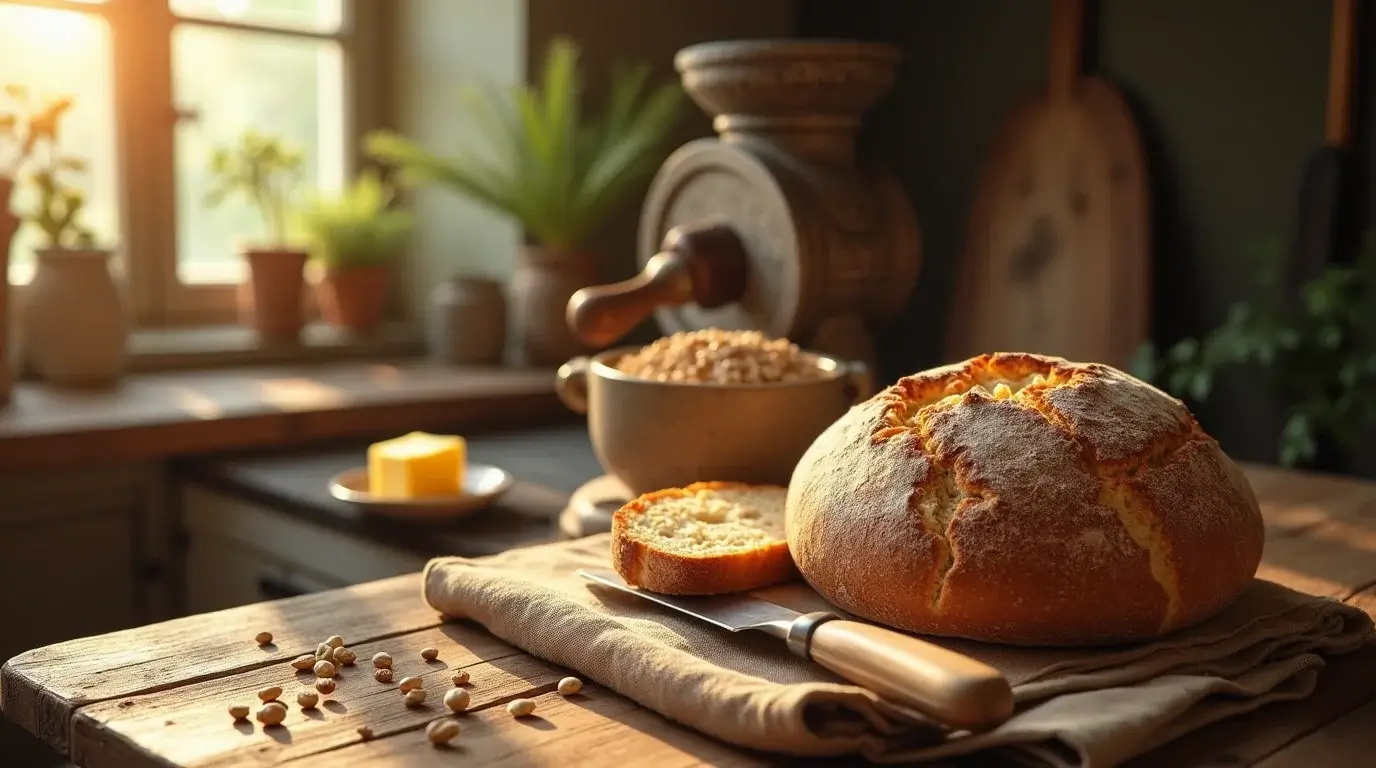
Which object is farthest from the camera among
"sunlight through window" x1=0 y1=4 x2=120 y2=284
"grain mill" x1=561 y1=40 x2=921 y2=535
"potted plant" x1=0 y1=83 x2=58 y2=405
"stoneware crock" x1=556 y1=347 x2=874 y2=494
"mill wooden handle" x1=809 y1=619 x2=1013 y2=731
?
"sunlight through window" x1=0 y1=4 x2=120 y2=284

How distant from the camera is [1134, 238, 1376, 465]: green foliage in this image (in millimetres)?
1954

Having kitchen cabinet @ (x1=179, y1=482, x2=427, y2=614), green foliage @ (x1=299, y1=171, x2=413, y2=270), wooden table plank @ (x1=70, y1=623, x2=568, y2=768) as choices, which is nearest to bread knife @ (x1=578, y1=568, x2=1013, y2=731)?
wooden table plank @ (x1=70, y1=623, x2=568, y2=768)

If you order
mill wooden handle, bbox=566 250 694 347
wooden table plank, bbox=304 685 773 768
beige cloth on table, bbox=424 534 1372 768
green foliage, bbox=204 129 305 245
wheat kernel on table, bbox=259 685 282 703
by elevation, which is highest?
green foliage, bbox=204 129 305 245

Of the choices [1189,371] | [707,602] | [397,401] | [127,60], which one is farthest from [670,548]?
[127,60]

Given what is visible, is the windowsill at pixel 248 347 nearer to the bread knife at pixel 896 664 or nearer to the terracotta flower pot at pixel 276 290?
the terracotta flower pot at pixel 276 290

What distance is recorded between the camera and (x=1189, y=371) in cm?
210

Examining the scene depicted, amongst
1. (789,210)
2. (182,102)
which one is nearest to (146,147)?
(182,102)

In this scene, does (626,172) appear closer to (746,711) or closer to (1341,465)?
(1341,465)

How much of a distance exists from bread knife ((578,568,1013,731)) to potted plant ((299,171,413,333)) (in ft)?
5.71

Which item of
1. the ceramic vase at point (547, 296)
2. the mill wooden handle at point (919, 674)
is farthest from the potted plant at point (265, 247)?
the mill wooden handle at point (919, 674)

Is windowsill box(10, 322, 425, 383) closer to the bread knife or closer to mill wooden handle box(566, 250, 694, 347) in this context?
mill wooden handle box(566, 250, 694, 347)

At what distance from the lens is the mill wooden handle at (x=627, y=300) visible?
4.49ft

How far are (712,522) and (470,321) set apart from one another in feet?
4.59

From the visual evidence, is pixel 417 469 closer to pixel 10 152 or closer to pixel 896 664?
pixel 896 664
